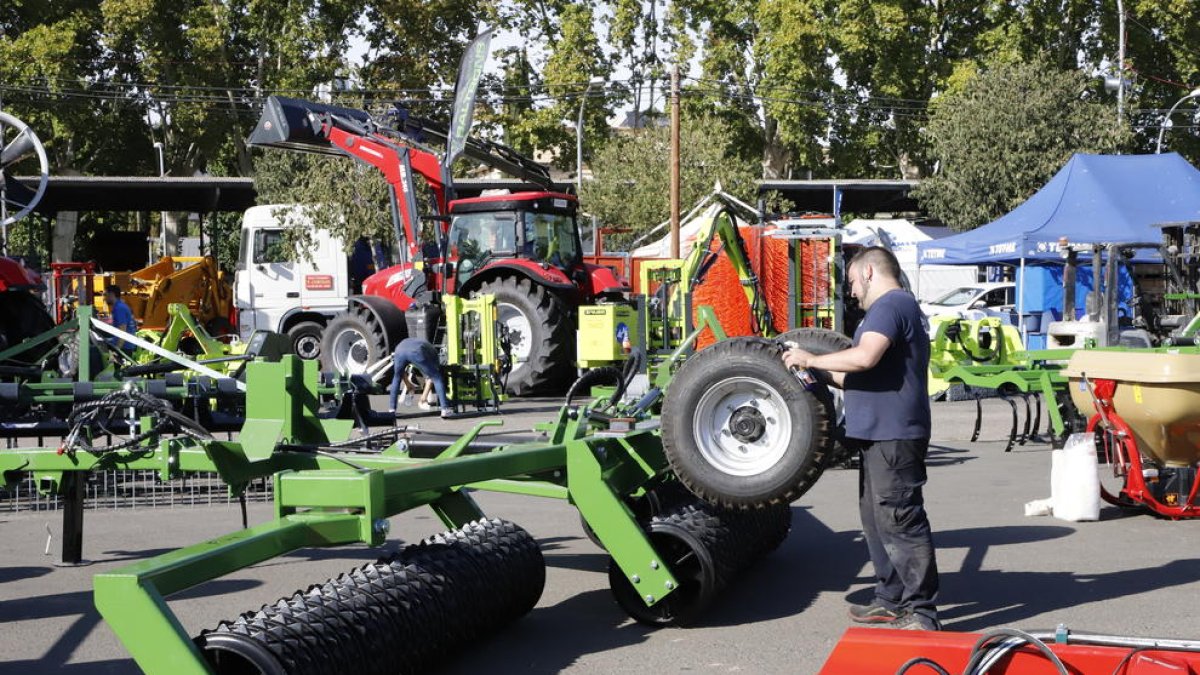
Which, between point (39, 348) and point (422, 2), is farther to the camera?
point (422, 2)

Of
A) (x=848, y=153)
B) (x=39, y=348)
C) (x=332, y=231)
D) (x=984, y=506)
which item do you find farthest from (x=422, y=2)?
(x=984, y=506)

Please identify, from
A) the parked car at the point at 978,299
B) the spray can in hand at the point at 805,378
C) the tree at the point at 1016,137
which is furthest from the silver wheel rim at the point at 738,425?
the tree at the point at 1016,137

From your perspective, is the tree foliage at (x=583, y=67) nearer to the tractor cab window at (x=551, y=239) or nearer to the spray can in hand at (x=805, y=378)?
the tractor cab window at (x=551, y=239)

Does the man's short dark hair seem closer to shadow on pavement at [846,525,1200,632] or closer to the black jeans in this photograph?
the black jeans

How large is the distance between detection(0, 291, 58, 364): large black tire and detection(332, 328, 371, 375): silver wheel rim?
17.8ft

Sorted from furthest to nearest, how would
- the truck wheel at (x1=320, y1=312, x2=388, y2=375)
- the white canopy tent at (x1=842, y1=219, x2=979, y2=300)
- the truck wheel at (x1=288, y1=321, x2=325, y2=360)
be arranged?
the white canopy tent at (x1=842, y1=219, x2=979, y2=300) < the truck wheel at (x1=288, y1=321, x2=325, y2=360) < the truck wheel at (x1=320, y1=312, x2=388, y2=375)

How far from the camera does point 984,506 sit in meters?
9.55

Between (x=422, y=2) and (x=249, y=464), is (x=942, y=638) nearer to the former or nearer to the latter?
(x=249, y=464)

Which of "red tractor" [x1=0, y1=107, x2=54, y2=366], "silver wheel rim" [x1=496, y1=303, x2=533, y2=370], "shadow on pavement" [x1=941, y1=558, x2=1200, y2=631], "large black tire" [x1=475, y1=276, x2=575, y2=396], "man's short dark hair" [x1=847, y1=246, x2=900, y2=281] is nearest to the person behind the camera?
"man's short dark hair" [x1=847, y1=246, x2=900, y2=281]

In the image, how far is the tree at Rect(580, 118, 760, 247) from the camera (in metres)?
41.0

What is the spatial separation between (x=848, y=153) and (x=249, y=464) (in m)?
46.3

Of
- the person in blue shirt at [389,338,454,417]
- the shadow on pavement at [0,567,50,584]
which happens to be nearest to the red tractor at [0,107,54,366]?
the person in blue shirt at [389,338,454,417]

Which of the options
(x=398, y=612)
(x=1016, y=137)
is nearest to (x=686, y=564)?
(x=398, y=612)

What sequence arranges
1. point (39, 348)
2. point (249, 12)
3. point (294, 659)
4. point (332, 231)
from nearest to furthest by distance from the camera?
point (294, 659), point (39, 348), point (332, 231), point (249, 12)
